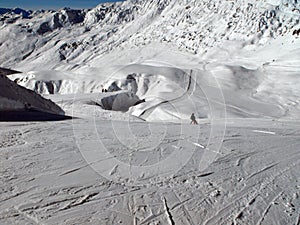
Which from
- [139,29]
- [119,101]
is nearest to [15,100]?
[119,101]

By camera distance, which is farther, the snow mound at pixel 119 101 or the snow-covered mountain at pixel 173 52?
the snow-covered mountain at pixel 173 52

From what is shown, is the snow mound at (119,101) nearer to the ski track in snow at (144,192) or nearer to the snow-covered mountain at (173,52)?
the snow-covered mountain at (173,52)

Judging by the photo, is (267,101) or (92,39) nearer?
(267,101)

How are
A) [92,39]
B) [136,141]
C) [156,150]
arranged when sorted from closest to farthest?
[156,150]
[136,141]
[92,39]

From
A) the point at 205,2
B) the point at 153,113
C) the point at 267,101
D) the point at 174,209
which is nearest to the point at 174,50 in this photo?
the point at 205,2

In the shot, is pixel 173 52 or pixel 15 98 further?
pixel 173 52

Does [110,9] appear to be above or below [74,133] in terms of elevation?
above

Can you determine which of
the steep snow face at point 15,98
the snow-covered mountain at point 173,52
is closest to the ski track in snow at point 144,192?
the steep snow face at point 15,98

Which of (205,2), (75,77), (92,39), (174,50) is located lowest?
(75,77)

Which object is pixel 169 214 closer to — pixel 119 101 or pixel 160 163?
pixel 160 163

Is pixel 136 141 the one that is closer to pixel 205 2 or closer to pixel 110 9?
pixel 205 2

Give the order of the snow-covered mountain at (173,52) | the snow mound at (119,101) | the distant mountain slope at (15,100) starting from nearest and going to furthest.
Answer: the distant mountain slope at (15,100), the snow mound at (119,101), the snow-covered mountain at (173,52)
